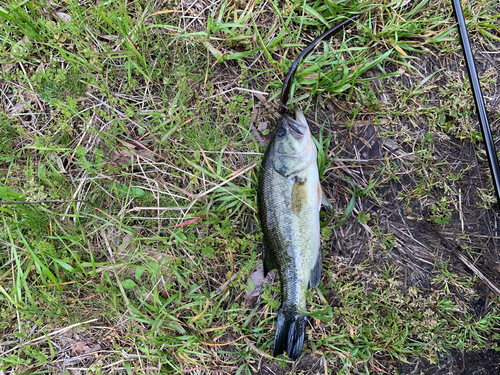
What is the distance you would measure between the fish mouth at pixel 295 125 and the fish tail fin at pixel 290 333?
5.34 ft

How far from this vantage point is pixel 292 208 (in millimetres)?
2668

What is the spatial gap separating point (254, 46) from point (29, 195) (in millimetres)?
→ 2756

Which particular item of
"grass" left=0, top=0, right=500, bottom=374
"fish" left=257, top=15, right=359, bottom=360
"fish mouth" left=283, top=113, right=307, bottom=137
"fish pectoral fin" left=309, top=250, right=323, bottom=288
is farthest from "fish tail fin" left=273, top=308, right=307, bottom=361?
"fish mouth" left=283, top=113, right=307, bottom=137

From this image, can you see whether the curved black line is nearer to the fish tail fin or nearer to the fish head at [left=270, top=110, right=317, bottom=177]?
the fish head at [left=270, top=110, right=317, bottom=177]

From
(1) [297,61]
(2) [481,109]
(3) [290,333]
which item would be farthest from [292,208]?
(2) [481,109]

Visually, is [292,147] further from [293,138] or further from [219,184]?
[219,184]

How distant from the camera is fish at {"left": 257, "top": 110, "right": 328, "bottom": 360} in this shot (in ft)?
8.77

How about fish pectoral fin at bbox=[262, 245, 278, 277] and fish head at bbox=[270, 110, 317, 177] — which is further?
fish pectoral fin at bbox=[262, 245, 278, 277]

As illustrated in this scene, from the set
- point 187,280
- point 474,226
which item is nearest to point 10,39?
point 187,280

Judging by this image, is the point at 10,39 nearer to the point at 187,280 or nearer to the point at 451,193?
the point at 187,280

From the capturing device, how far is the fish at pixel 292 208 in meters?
2.67

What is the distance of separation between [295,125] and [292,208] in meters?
0.74

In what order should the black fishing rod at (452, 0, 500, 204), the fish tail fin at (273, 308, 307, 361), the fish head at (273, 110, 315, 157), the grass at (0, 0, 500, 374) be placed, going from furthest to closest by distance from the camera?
the grass at (0, 0, 500, 374) → the fish tail fin at (273, 308, 307, 361) → the fish head at (273, 110, 315, 157) → the black fishing rod at (452, 0, 500, 204)

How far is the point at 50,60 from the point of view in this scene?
3.24 metres
